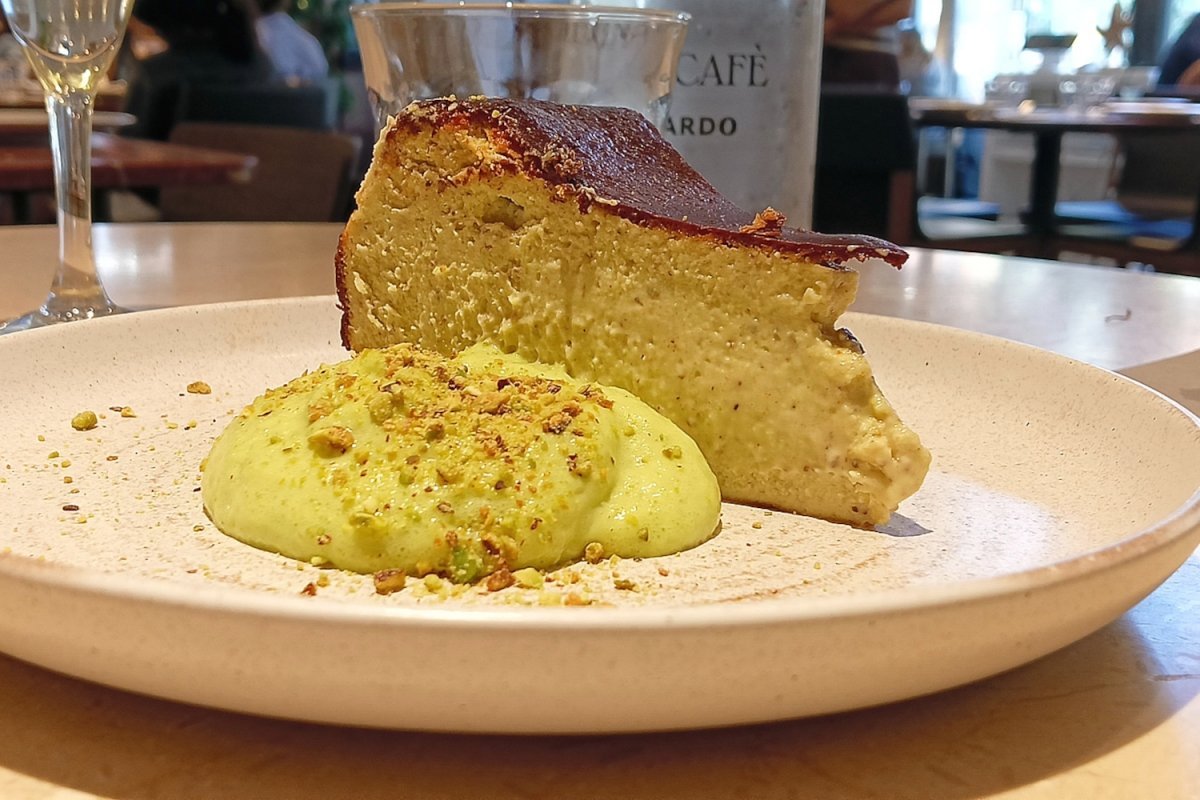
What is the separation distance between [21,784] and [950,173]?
36.7 feet

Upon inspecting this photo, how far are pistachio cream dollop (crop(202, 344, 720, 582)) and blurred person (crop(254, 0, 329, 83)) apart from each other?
22.3 ft

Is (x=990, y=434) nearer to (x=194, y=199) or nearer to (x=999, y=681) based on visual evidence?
(x=999, y=681)

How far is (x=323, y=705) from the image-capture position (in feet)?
1.68

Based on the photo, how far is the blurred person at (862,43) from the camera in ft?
11.1

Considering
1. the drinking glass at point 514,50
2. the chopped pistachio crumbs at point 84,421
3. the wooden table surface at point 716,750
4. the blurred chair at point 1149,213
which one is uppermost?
the drinking glass at point 514,50

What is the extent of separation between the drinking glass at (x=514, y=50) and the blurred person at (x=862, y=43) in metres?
2.02

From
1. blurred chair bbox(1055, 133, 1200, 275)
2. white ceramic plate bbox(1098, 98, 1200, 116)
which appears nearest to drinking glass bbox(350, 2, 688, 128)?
white ceramic plate bbox(1098, 98, 1200, 116)

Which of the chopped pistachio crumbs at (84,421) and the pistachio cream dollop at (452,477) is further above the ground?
the pistachio cream dollop at (452,477)

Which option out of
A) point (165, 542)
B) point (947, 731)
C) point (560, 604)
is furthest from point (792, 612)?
point (165, 542)

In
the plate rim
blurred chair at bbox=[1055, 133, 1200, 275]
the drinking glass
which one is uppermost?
the drinking glass

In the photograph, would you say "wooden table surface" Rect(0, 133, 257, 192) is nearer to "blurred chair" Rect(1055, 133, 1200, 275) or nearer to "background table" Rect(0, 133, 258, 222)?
"background table" Rect(0, 133, 258, 222)

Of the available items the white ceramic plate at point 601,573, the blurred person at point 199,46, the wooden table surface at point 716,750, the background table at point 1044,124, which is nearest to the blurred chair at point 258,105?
the blurred person at point 199,46

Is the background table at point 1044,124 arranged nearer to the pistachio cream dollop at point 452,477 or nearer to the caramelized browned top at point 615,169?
the caramelized browned top at point 615,169

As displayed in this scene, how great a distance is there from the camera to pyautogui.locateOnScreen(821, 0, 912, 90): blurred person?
338cm
